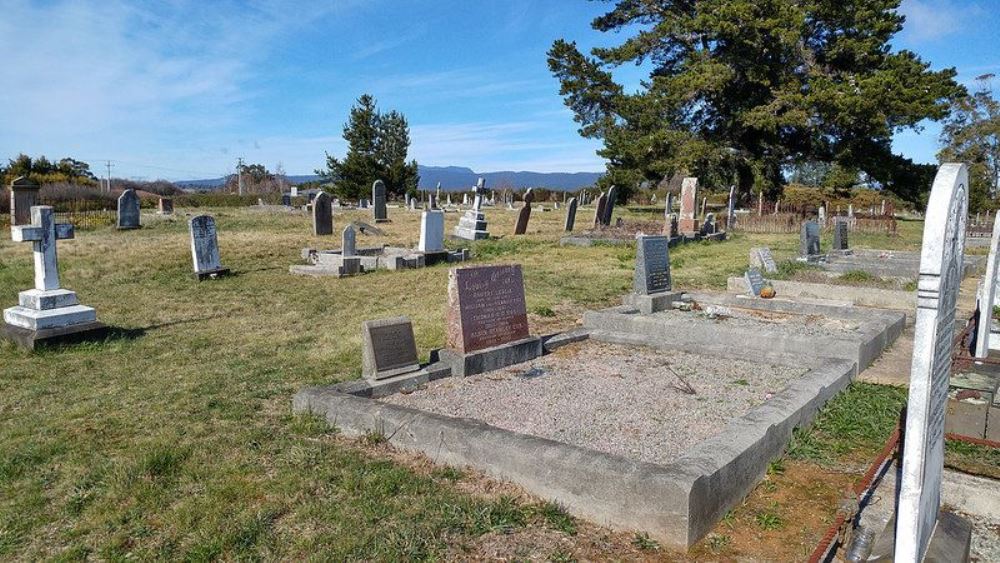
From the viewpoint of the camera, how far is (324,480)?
13.6 ft

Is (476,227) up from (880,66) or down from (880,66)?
down

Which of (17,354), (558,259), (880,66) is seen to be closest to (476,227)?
(558,259)

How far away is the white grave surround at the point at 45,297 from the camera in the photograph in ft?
26.1

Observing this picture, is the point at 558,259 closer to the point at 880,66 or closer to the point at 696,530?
the point at 696,530

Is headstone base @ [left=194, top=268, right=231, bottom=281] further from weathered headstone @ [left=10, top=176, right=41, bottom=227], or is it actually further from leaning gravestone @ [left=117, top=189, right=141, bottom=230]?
Answer: leaning gravestone @ [left=117, top=189, right=141, bottom=230]

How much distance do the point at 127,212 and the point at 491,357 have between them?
20.3 metres

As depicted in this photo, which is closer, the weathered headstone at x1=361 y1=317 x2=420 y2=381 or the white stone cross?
the weathered headstone at x1=361 y1=317 x2=420 y2=381

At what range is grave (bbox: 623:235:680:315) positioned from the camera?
9422 millimetres

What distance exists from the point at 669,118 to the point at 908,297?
2525 cm

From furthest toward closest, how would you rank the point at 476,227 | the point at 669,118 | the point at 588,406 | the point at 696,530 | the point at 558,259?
the point at 669,118, the point at 476,227, the point at 558,259, the point at 588,406, the point at 696,530

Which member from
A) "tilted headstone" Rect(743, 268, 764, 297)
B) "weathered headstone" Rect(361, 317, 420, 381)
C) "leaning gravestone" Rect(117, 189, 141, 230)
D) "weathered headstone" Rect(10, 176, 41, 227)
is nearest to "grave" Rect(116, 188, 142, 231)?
"leaning gravestone" Rect(117, 189, 141, 230)

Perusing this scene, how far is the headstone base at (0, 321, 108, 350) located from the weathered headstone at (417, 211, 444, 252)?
8.00 m

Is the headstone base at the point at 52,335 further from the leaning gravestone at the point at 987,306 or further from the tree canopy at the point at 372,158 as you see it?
the tree canopy at the point at 372,158

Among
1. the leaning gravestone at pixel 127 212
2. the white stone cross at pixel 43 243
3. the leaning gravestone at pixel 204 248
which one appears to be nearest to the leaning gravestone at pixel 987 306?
the white stone cross at pixel 43 243
